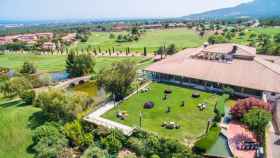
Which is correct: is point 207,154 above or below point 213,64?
below

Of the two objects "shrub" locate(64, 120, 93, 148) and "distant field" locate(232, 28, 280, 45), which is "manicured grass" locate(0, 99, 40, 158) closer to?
"shrub" locate(64, 120, 93, 148)

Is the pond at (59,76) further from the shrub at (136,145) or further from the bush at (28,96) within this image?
the shrub at (136,145)

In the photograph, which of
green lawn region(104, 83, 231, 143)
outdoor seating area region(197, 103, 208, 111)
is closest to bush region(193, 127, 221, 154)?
green lawn region(104, 83, 231, 143)

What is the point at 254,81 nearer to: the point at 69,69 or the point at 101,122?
the point at 101,122

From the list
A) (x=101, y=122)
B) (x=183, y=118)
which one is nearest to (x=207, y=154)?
(x=183, y=118)

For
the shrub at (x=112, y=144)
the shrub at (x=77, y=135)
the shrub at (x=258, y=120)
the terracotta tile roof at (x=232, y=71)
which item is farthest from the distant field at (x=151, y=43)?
the shrub at (x=112, y=144)

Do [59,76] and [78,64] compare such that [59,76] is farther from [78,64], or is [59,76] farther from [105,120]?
[105,120]

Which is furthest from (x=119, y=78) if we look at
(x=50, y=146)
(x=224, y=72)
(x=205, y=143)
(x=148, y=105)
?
(x=224, y=72)
